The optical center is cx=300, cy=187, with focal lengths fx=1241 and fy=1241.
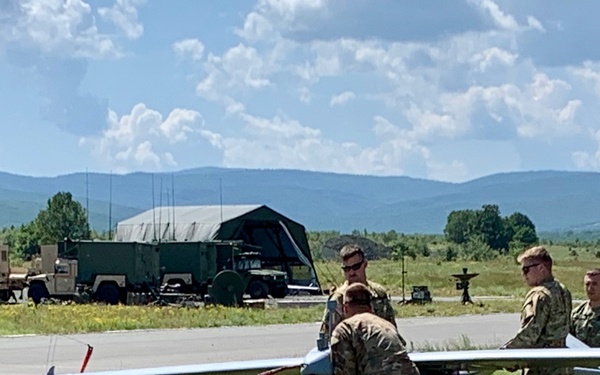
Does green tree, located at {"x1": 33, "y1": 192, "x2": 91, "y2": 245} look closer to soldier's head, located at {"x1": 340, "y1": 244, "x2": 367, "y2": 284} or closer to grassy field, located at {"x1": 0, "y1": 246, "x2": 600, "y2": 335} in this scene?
grassy field, located at {"x1": 0, "y1": 246, "x2": 600, "y2": 335}

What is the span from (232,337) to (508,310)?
12.7 m

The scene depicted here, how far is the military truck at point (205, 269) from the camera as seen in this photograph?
4016cm

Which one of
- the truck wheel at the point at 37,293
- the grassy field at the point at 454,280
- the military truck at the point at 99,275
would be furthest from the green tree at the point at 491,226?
the truck wheel at the point at 37,293

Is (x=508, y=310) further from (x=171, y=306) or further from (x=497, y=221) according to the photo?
(x=497, y=221)

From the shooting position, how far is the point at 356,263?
866 centimetres

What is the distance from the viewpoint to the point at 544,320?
28.0ft

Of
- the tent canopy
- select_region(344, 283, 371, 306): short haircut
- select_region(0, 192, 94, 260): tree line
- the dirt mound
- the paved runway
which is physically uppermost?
select_region(0, 192, 94, 260): tree line

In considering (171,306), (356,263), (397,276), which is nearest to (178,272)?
(171,306)

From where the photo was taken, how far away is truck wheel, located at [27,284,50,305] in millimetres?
38375

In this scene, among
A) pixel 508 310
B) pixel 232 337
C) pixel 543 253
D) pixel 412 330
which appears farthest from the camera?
pixel 508 310

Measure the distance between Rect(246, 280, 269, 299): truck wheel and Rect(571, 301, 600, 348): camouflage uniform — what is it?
30440 mm

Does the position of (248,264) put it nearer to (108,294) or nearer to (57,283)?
(108,294)

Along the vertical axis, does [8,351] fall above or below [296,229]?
below

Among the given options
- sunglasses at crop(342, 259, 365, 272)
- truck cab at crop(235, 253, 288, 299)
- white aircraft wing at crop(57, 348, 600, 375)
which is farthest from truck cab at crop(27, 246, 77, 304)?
white aircraft wing at crop(57, 348, 600, 375)
